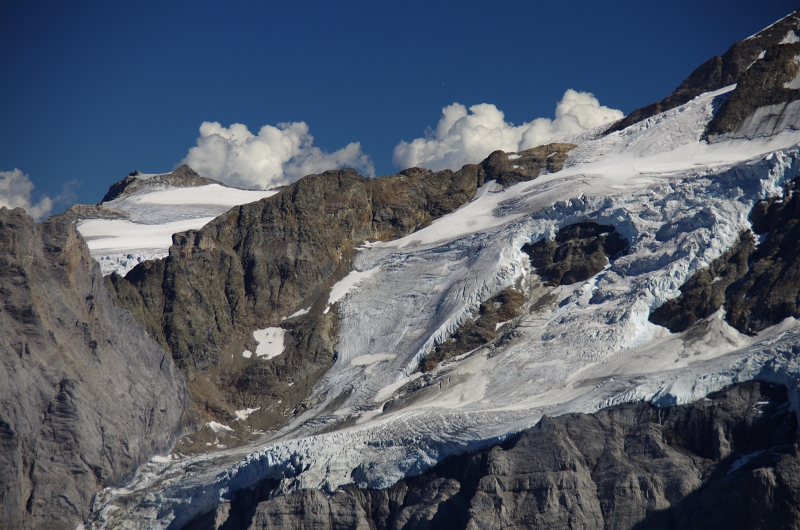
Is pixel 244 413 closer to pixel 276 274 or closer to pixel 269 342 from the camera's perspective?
pixel 269 342

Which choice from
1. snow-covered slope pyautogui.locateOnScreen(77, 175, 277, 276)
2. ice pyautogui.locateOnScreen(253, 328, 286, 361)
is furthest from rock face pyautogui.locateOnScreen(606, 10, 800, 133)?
snow-covered slope pyautogui.locateOnScreen(77, 175, 277, 276)

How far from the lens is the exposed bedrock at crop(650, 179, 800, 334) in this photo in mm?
71688

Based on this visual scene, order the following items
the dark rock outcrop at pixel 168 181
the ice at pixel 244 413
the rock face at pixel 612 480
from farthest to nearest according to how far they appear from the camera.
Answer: the dark rock outcrop at pixel 168 181
the ice at pixel 244 413
the rock face at pixel 612 480

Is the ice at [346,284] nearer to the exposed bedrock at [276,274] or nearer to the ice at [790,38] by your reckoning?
the exposed bedrock at [276,274]

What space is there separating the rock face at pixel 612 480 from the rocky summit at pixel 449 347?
17cm

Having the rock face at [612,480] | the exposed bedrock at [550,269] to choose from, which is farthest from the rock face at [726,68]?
the rock face at [612,480]

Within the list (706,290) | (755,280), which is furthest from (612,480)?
A: (755,280)

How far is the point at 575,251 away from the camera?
91438mm

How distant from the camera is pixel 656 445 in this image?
60719 mm

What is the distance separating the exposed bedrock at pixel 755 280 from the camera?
71.7m

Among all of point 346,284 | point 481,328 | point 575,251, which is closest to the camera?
point 481,328

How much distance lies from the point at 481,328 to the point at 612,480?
28.6m

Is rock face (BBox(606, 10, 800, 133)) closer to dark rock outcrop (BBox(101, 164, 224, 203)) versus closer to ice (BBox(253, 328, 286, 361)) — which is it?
ice (BBox(253, 328, 286, 361))

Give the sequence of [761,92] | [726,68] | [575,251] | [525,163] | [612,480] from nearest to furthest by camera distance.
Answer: [612,480], [575,251], [761,92], [525,163], [726,68]
